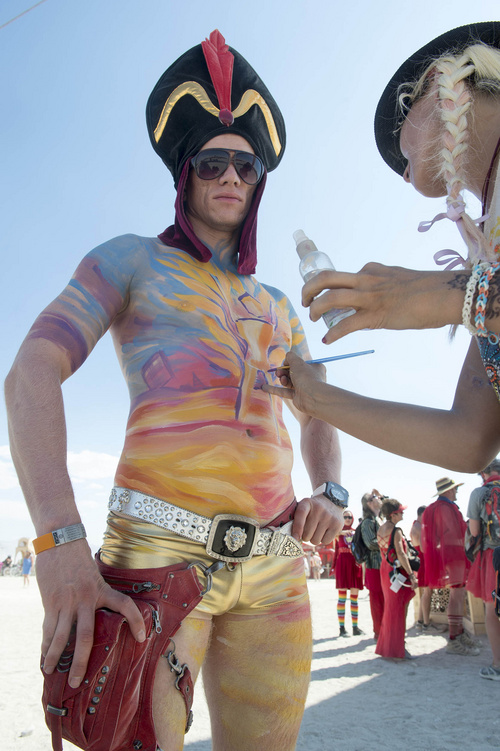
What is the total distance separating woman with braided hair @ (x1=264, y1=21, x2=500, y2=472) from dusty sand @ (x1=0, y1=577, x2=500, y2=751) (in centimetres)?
364

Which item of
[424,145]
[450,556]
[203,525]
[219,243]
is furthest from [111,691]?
[450,556]

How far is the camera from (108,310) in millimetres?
1897

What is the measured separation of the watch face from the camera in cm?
213

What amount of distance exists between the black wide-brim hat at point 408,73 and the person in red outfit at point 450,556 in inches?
253

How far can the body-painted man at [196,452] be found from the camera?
153 cm

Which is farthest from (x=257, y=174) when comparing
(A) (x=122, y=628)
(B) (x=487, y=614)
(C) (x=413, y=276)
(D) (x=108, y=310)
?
(B) (x=487, y=614)

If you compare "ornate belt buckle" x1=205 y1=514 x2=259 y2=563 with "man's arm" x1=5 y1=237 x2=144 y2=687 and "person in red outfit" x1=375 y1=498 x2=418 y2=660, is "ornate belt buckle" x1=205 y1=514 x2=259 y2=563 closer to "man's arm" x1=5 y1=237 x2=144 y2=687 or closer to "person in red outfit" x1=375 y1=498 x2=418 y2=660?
"man's arm" x1=5 y1=237 x2=144 y2=687

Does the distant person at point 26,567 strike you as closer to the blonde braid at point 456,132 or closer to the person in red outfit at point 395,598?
the person in red outfit at point 395,598

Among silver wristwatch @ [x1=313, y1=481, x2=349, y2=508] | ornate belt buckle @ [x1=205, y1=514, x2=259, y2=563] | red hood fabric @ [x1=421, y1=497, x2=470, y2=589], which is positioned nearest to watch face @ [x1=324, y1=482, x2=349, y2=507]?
silver wristwatch @ [x1=313, y1=481, x2=349, y2=508]

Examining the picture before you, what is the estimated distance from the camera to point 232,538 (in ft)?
5.64

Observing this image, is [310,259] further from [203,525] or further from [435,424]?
[203,525]

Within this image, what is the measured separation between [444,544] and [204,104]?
692 centimetres

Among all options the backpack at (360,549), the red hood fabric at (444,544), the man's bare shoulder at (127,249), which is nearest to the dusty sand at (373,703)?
the red hood fabric at (444,544)

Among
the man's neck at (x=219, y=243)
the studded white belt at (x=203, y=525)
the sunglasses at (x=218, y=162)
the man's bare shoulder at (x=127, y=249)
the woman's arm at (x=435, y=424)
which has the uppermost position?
the sunglasses at (x=218, y=162)
